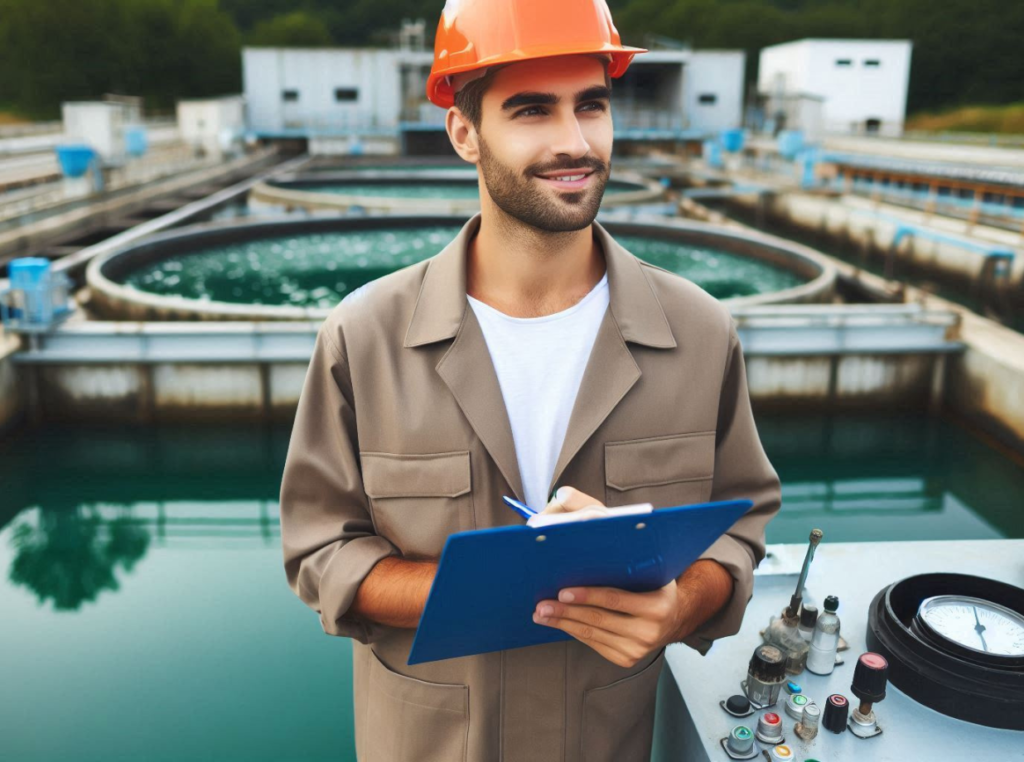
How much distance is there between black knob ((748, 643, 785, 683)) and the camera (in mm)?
1777

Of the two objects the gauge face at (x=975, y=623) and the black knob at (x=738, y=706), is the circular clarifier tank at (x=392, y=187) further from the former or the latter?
the black knob at (x=738, y=706)

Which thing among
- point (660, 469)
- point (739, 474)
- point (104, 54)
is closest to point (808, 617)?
point (739, 474)

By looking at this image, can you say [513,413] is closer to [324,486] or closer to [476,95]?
[324,486]

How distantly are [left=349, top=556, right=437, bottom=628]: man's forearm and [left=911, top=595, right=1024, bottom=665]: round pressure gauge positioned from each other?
3.97 ft

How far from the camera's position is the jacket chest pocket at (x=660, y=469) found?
1.43 metres

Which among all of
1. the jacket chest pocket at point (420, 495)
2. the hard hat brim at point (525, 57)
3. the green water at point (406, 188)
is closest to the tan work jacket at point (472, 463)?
the jacket chest pocket at point (420, 495)

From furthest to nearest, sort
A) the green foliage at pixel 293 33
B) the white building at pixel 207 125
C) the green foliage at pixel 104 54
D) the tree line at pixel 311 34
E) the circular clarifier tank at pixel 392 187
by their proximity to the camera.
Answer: the green foliage at pixel 293 33 → the tree line at pixel 311 34 → the green foliage at pixel 104 54 → the white building at pixel 207 125 → the circular clarifier tank at pixel 392 187

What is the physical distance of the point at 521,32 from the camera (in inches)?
51.0

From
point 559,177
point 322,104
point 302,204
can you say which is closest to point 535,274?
point 559,177

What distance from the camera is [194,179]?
70.1 feet

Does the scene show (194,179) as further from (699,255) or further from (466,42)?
(466,42)

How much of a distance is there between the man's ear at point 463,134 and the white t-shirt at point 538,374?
25 cm

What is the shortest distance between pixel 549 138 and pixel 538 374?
0.40m

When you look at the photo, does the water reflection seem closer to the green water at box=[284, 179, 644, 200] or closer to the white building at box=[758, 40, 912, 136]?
the green water at box=[284, 179, 644, 200]
